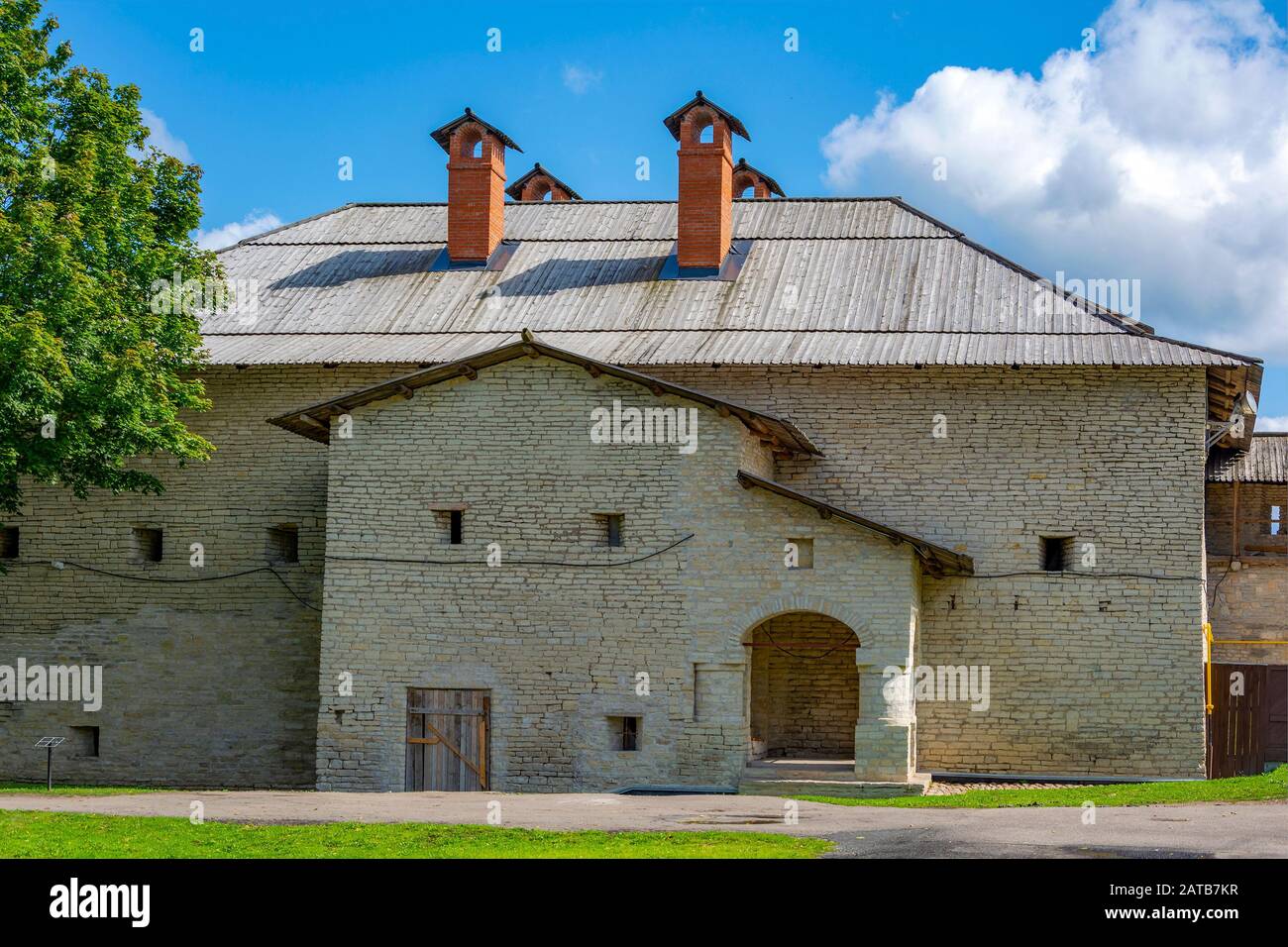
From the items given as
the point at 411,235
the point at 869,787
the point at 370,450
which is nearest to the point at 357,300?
the point at 411,235

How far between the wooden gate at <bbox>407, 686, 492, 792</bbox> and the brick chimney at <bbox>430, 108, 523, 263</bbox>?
866 centimetres

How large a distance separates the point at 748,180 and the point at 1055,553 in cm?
1220

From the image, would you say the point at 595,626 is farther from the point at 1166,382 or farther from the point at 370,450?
the point at 1166,382

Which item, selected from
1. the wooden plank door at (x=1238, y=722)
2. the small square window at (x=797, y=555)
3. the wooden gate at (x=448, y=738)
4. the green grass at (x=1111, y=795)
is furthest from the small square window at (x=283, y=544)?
the wooden plank door at (x=1238, y=722)

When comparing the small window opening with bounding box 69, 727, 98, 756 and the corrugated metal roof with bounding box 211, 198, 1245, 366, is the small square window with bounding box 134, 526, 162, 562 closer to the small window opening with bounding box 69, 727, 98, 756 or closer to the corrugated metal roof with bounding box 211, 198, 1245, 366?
the small window opening with bounding box 69, 727, 98, 756

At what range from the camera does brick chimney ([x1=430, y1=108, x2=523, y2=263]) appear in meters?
25.6

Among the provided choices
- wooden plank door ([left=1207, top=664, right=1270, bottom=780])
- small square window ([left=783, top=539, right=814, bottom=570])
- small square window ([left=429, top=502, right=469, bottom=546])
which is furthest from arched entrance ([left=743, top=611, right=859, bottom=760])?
wooden plank door ([left=1207, top=664, right=1270, bottom=780])

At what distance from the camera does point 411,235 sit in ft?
88.6

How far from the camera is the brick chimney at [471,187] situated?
25609 mm

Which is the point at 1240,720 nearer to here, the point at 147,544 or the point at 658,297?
the point at 658,297

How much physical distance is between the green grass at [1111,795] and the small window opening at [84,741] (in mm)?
10801

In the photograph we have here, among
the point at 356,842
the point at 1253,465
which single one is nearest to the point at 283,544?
the point at 356,842

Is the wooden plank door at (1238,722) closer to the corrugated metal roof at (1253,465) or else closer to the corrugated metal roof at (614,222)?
the corrugated metal roof at (1253,465)

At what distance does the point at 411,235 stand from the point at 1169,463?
1325 centimetres
